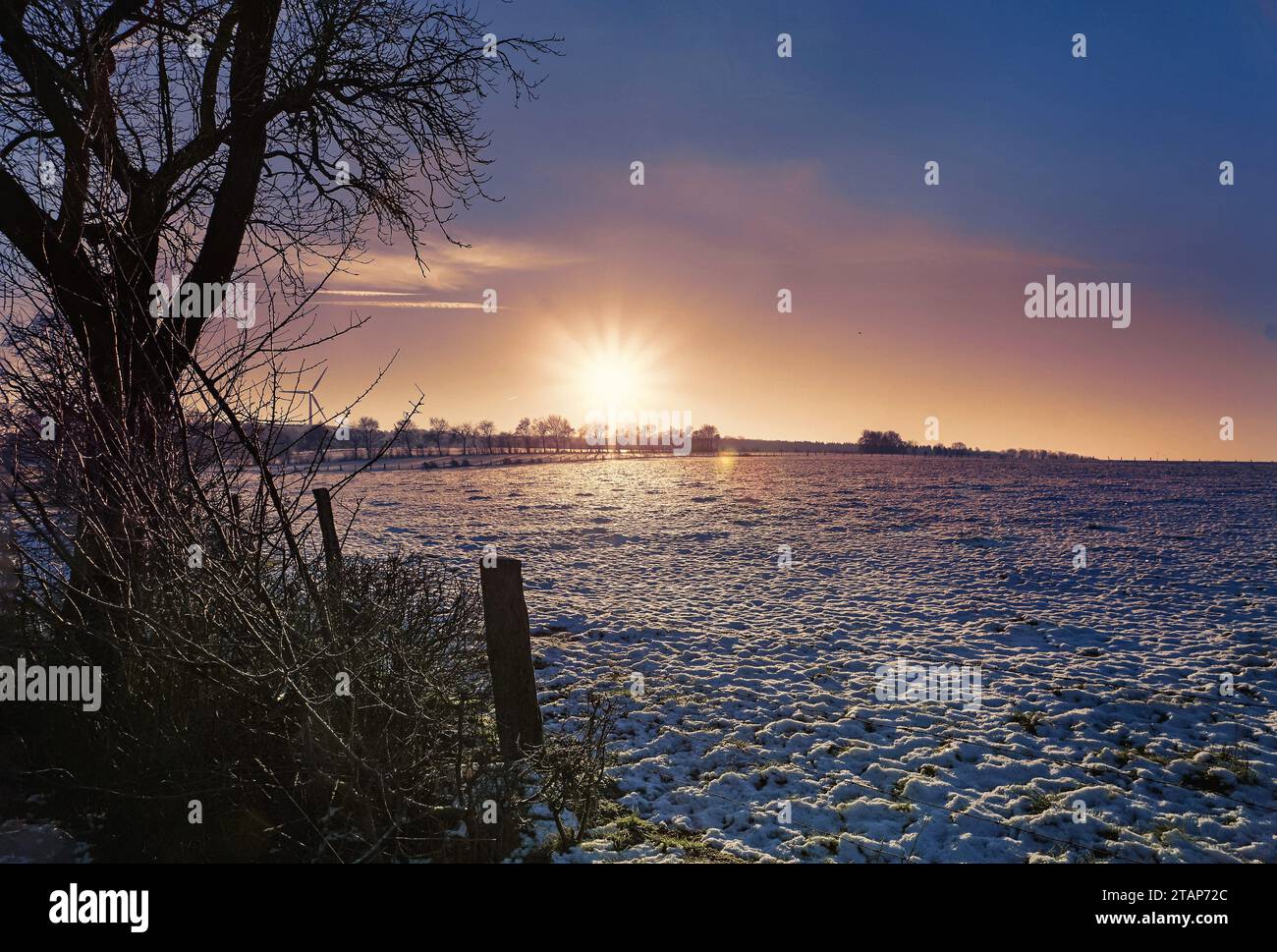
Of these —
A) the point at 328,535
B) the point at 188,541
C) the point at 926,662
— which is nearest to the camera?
the point at 188,541

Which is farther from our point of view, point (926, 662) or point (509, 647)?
point (926, 662)

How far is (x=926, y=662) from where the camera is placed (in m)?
8.73

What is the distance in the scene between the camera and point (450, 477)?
4812 cm

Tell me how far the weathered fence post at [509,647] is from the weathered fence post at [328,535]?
5.37ft

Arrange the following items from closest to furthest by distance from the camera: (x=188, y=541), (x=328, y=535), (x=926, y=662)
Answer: (x=188, y=541) → (x=328, y=535) → (x=926, y=662)

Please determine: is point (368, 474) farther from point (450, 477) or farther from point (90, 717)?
point (90, 717)

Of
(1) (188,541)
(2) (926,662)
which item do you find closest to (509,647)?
(1) (188,541)

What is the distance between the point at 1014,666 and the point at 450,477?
4434 cm

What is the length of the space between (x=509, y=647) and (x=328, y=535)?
3397 millimetres

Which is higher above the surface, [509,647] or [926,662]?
[509,647]

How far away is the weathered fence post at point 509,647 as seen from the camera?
212 inches

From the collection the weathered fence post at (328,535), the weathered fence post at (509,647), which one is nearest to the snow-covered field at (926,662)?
the weathered fence post at (509,647)

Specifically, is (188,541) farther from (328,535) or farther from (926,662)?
(926,662)

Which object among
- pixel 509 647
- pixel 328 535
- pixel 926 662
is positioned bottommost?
pixel 926 662
